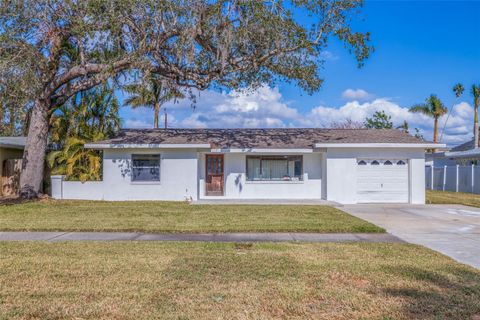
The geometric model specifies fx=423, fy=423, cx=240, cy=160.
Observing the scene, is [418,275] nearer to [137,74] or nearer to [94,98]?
[137,74]

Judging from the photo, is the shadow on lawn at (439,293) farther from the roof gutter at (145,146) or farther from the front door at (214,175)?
the front door at (214,175)

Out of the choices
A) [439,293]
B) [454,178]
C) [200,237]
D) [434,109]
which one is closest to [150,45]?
[200,237]

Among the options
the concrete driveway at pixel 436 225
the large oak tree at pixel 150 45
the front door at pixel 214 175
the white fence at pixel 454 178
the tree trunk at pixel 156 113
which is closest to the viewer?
the concrete driveway at pixel 436 225

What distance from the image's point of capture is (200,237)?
9.93 meters

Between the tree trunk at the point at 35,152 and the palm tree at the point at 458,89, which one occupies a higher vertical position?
the palm tree at the point at 458,89

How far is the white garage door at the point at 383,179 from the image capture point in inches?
744

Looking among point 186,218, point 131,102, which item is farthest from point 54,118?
point 131,102

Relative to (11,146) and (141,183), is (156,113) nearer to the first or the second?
(11,146)

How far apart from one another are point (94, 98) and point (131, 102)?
480 inches

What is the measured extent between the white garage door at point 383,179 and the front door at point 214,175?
6.36 metres

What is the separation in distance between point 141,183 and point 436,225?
12210mm

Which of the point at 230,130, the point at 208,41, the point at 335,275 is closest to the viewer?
the point at 335,275

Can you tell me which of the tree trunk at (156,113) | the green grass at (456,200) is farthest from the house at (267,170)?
the tree trunk at (156,113)

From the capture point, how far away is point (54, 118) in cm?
1992
